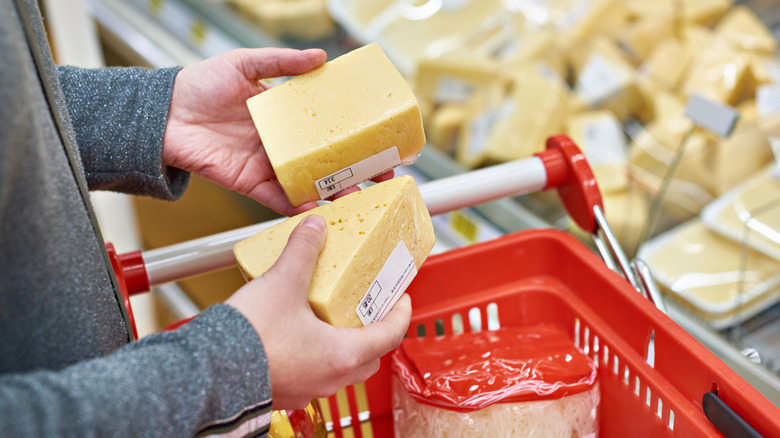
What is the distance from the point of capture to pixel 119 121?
1.01m

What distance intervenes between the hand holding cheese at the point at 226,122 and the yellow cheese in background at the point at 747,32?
59.4 inches

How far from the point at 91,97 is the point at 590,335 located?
0.82 m

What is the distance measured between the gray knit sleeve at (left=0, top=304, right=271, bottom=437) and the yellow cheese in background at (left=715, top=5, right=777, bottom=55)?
Answer: 1844 mm

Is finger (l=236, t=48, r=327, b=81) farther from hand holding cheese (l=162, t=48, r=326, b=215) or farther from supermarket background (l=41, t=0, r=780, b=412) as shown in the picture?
supermarket background (l=41, t=0, r=780, b=412)

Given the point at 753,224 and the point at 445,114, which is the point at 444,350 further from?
the point at 445,114

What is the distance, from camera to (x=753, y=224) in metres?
1.44

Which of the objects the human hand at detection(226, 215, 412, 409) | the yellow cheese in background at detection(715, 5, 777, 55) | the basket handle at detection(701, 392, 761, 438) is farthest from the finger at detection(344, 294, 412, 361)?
the yellow cheese in background at detection(715, 5, 777, 55)

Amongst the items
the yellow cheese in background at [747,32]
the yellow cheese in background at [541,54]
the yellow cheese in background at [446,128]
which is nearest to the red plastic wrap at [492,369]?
the yellow cheese in background at [446,128]

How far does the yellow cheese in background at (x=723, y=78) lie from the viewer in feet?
6.15

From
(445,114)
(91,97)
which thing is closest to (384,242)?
(91,97)

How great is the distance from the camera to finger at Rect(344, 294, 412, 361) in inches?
29.4

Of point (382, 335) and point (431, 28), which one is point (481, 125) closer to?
point (431, 28)

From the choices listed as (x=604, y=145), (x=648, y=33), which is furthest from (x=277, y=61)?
(x=648, y=33)

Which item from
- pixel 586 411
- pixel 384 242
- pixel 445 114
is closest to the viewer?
pixel 384 242
